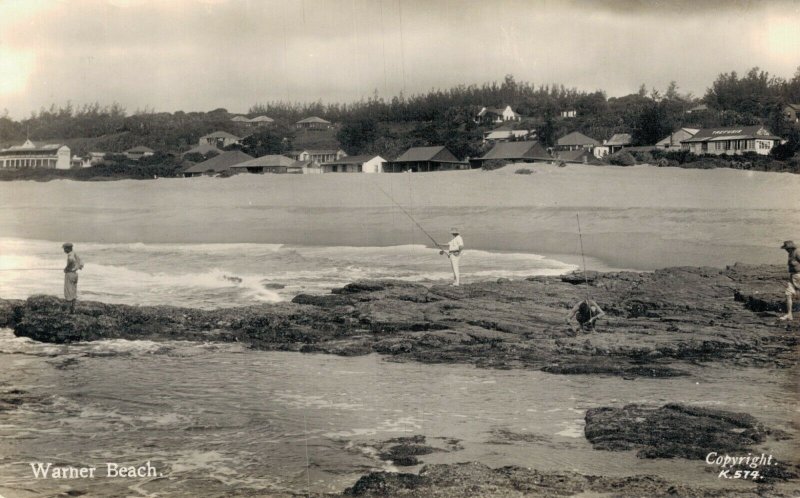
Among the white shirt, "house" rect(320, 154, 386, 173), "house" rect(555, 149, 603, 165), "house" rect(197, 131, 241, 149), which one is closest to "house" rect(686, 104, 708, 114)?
Answer: "house" rect(555, 149, 603, 165)

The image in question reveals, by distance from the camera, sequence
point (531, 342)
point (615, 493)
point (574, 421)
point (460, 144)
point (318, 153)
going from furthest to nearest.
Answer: point (460, 144), point (318, 153), point (531, 342), point (574, 421), point (615, 493)

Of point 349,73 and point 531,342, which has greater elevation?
point 349,73

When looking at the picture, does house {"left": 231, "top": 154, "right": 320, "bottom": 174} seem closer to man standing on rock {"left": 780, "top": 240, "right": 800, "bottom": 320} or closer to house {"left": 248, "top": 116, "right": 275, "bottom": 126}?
house {"left": 248, "top": 116, "right": 275, "bottom": 126}

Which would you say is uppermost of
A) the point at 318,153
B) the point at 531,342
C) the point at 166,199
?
the point at 318,153

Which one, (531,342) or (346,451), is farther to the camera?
(531,342)

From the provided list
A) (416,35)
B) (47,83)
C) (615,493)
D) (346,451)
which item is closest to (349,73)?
(416,35)

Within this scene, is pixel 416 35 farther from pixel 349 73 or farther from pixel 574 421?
pixel 574 421

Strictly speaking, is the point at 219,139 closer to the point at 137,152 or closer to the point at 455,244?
the point at 137,152

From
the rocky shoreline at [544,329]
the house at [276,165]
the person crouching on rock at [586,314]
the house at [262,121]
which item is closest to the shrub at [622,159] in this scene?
the rocky shoreline at [544,329]
